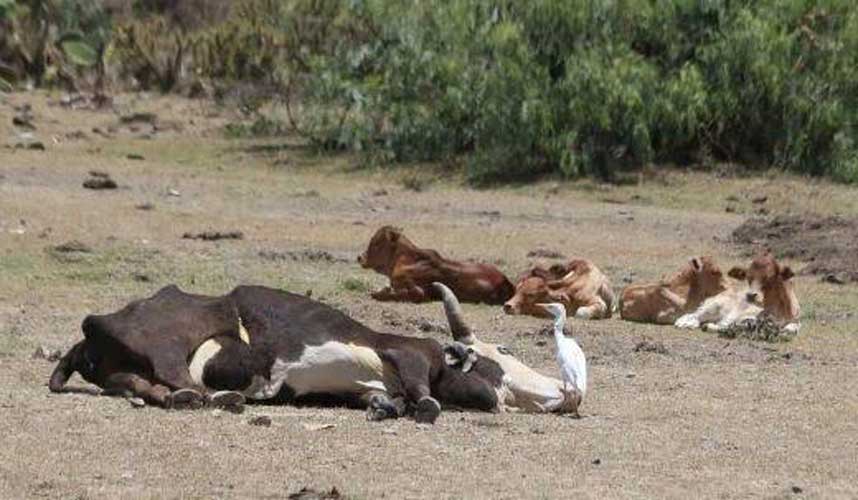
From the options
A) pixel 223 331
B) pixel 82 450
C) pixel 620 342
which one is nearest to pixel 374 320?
pixel 620 342

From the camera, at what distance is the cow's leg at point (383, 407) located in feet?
25.2

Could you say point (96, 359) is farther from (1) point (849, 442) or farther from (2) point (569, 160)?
(2) point (569, 160)

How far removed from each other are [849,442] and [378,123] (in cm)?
1557

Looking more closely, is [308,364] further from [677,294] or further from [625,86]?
[625,86]

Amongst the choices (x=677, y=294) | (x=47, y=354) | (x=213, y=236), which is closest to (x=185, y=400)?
(x=47, y=354)

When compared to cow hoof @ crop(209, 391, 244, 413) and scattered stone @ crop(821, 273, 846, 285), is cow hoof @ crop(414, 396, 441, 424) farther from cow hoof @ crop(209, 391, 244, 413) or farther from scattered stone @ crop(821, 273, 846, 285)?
scattered stone @ crop(821, 273, 846, 285)

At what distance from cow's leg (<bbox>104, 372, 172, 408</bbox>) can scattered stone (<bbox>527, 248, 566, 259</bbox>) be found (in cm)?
773

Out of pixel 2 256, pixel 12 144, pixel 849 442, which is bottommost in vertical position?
pixel 12 144

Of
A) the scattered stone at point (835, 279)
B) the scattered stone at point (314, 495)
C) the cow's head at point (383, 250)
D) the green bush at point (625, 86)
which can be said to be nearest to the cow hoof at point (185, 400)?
the scattered stone at point (314, 495)

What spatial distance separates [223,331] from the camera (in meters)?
7.92

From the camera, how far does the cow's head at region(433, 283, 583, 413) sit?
8.16 meters

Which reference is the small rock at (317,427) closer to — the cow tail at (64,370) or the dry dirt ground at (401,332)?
the dry dirt ground at (401,332)

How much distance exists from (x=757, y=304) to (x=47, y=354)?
176 inches

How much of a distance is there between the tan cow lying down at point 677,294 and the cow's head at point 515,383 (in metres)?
3.67
